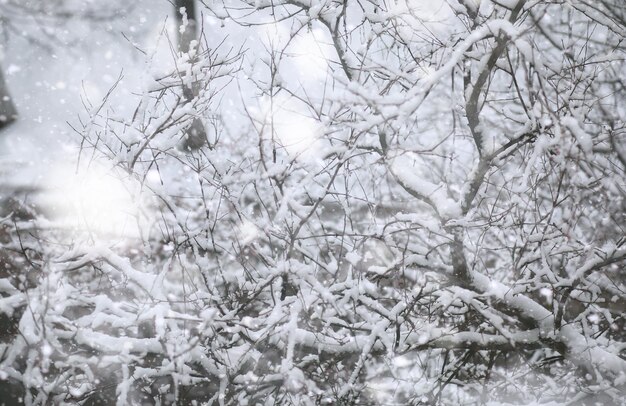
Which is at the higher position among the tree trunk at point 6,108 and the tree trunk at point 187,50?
the tree trunk at point 6,108

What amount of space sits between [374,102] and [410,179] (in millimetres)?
1447

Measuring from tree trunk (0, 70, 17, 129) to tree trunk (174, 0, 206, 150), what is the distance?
425 cm

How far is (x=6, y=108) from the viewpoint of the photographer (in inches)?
268

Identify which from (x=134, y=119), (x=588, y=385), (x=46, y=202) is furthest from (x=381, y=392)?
(x=46, y=202)

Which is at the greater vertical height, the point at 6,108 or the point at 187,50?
the point at 6,108

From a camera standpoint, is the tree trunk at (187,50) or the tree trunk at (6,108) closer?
the tree trunk at (187,50)

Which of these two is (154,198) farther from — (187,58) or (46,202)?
(46,202)

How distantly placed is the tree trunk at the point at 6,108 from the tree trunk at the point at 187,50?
425 centimetres

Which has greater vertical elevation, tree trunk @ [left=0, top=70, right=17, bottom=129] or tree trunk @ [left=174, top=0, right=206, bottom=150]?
tree trunk @ [left=0, top=70, right=17, bottom=129]

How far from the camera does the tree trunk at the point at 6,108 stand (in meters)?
6.64

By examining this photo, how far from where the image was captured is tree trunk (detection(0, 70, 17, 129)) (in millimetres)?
6641

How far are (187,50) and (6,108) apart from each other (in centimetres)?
476

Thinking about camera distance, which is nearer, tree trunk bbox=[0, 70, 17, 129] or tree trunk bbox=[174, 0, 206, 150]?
tree trunk bbox=[174, 0, 206, 150]

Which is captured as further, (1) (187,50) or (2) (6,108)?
(2) (6,108)
